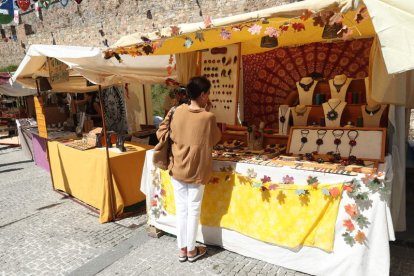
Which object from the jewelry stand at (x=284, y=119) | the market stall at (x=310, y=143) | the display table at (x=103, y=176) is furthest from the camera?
the display table at (x=103, y=176)

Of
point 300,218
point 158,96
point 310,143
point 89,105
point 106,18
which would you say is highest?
point 106,18

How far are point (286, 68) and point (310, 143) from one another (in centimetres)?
150

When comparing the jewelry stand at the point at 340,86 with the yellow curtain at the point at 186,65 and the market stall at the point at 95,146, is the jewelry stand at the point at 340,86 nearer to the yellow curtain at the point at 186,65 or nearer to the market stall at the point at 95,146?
the yellow curtain at the point at 186,65

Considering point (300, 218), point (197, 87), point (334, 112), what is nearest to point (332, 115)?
point (334, 112)

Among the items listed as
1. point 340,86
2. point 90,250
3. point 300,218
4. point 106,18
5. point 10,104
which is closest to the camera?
point 300,218

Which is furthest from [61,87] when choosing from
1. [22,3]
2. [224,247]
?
[22,3]

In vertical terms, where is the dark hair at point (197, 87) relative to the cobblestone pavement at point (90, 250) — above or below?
above

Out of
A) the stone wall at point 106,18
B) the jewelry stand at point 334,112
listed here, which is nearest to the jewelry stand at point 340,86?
the jewelry stand at point 334,112

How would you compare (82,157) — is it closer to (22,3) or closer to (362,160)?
(362,160)

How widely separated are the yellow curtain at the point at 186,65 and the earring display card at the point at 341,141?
1.43 m

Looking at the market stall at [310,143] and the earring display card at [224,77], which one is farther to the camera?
the earring display card at [224,77]

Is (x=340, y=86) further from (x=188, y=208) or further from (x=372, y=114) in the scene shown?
(x=188, y=208)

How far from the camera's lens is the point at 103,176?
3803mm

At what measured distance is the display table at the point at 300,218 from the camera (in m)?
2.17
